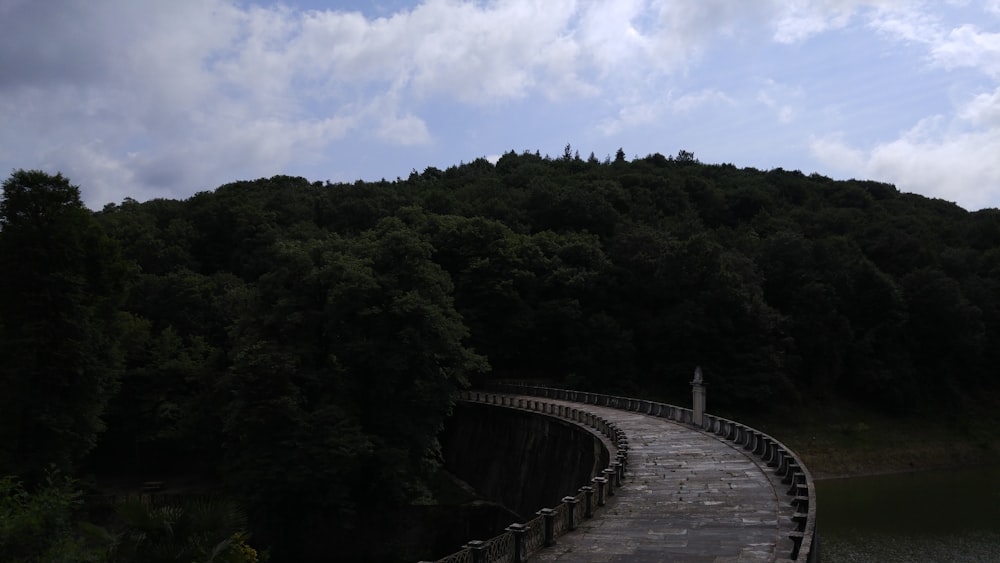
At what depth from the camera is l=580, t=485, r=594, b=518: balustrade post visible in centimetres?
1739

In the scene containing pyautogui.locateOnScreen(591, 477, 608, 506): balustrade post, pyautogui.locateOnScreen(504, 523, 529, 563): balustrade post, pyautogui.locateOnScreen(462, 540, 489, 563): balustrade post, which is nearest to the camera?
pyautogui.locateOnScreen(462, 540, 489, 563): balustrade post

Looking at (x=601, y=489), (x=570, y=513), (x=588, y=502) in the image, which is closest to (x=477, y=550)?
(x=570, y=513)

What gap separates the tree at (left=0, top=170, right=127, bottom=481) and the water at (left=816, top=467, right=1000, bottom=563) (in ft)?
102

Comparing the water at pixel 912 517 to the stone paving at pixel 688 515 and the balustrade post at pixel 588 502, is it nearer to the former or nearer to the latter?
the stone paving at pixel 688 515

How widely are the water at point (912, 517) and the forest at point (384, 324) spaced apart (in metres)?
11.2

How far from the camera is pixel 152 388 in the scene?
44.6 meters

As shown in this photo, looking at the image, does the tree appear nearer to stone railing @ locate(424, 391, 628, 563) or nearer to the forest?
the forest

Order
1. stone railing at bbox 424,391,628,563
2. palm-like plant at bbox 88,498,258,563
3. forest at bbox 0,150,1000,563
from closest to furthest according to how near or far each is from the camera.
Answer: palm-like plant at bbox 88,498,258,563, stone railing at bbox 424,391,628,563, forest at bbox 0,150,1000,563

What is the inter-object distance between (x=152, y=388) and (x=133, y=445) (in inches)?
164

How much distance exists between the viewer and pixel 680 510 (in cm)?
1766

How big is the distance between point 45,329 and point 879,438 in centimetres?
5368

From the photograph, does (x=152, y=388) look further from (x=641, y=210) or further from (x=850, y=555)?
(x=641, y=210)

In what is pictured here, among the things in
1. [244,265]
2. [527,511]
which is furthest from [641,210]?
[527,511]

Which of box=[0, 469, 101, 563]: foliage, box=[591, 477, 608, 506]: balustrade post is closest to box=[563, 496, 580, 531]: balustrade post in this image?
box=[591, 477, 608, 506]: balustrade post
